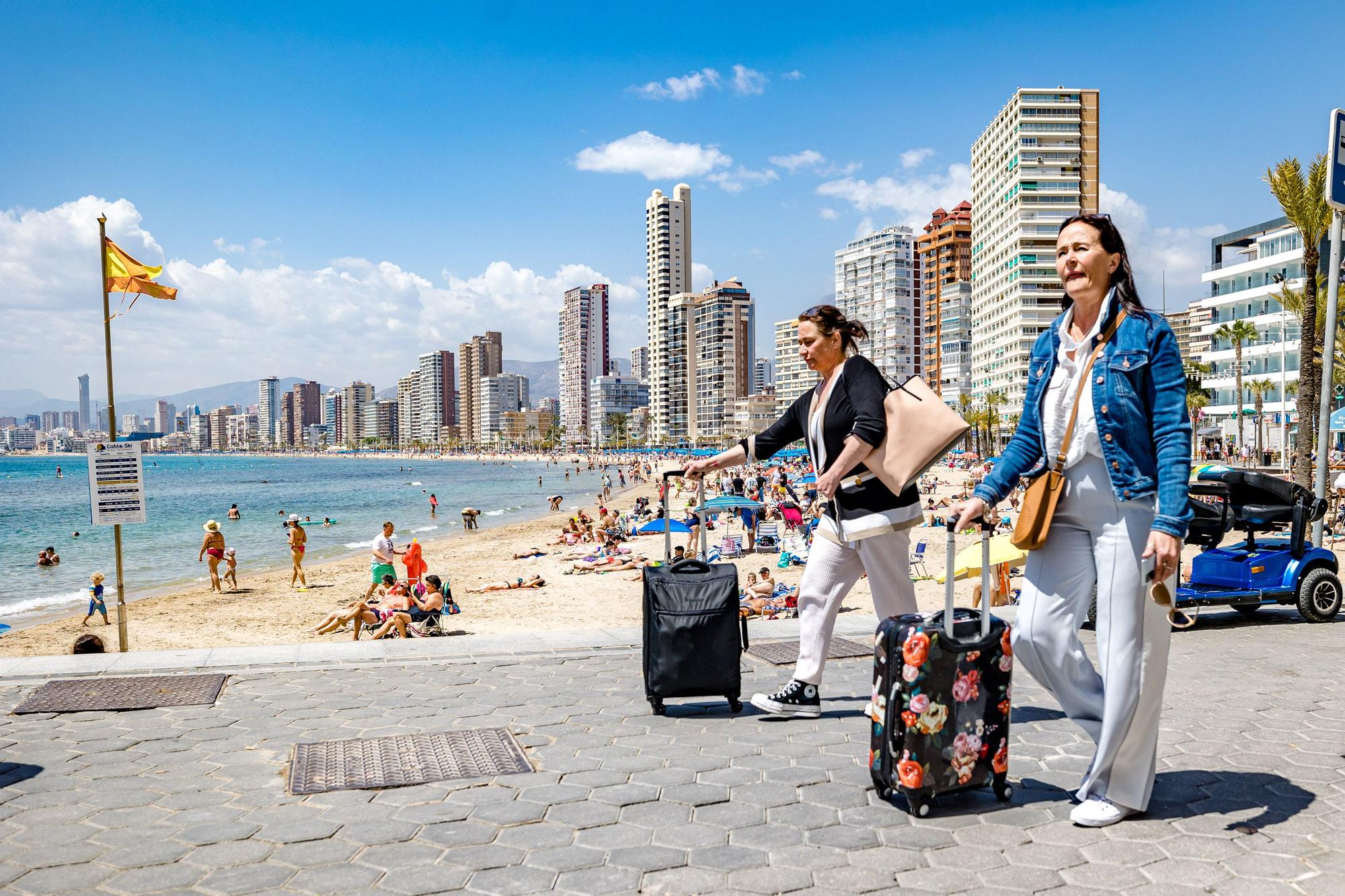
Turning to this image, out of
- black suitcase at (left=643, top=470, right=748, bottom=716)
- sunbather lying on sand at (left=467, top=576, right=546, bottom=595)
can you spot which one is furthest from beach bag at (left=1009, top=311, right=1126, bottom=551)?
sunbather lying on sand at (left=467, top=576, right=546, bottom=595)

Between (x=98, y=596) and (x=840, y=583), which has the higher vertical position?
(x=840, y=583)

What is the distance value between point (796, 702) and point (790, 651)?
1706 millimetres

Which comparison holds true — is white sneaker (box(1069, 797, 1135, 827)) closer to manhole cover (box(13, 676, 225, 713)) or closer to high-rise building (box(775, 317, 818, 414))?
manhole cover (box(13, 676, 225, 713))

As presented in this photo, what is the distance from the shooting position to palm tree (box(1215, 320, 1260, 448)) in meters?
49.9

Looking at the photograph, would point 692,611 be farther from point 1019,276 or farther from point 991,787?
point 1019,276

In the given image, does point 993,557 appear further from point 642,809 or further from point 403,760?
point 403,760

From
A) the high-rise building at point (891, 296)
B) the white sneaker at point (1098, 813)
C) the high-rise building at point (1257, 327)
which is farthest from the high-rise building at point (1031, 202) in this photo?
the white sneaker at point (1098, 813)

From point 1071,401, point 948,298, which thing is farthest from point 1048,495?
point 948,298

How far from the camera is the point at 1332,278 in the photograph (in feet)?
27.7

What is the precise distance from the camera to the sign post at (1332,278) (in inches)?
272

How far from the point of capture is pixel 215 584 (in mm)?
19859

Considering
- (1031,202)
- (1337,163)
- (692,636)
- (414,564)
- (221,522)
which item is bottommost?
(221,522)

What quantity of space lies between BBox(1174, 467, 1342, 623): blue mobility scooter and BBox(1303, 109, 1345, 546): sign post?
69 centimetres

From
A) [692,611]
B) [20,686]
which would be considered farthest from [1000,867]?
[20,686]
